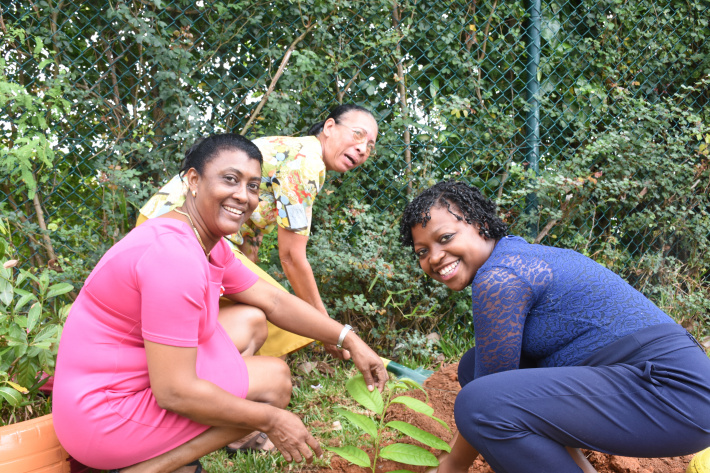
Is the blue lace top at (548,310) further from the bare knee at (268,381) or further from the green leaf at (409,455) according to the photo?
the bare knee at (268,381)

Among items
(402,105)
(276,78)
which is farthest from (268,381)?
(402,105)

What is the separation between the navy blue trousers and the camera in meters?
1.78

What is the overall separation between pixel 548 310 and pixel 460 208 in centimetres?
49

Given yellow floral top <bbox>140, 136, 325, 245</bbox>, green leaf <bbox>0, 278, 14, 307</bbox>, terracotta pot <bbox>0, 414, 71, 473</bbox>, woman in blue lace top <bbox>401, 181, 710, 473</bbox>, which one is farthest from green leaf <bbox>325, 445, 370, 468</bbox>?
green leaf <bbox>0, 278, 14, 307</bbox>

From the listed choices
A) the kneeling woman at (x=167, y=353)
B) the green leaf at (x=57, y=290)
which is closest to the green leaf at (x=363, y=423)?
the kneeling woman at (x=167, y=353)

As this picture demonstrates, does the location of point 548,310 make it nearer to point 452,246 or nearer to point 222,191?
point 452,246

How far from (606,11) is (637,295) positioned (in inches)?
140

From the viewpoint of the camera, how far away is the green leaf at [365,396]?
82.7 inches

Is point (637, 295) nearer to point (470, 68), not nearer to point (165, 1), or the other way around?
point (470, 68)

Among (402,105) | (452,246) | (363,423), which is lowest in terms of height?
(363,423)

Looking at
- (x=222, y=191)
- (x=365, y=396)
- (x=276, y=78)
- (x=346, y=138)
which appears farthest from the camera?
(x=276, y=78)

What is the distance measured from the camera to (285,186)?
113 inches

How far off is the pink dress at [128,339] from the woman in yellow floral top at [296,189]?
2.95 ft

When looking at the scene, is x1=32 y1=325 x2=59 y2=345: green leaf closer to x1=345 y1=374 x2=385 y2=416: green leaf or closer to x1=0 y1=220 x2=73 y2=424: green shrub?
x1=0 y1=220 x2=73 y2=424: green shrub
